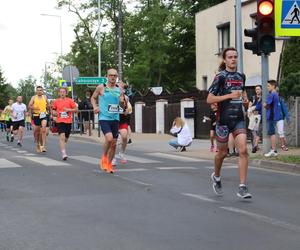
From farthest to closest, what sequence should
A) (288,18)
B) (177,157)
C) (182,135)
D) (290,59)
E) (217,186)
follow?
(290,59) < (182,135) < (177,157) < (288,18) < (217,186)

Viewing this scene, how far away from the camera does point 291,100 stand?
18.5 meters

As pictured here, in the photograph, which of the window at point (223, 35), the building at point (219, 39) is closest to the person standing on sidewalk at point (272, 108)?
the building at point (219, 39)

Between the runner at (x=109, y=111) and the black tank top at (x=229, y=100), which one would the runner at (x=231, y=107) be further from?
the runner at (x=109, y=111)

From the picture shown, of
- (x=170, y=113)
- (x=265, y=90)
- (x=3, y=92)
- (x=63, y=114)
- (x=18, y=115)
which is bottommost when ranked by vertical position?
(x=170, y=113)

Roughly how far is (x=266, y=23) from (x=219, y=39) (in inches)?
853

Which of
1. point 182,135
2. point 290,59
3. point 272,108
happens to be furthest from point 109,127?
point 290,59

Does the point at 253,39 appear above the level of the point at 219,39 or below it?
below

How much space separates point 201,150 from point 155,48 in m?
33.5

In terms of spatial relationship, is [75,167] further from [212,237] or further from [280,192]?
[212,237]

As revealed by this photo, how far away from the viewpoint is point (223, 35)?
34.9 metres

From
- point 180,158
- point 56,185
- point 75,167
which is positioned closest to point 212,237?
point 56,185

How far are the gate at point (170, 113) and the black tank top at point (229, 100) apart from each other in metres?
18.8

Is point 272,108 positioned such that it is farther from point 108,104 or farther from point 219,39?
point 219,39

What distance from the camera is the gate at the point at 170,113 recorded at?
27.6 m
